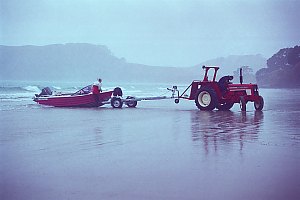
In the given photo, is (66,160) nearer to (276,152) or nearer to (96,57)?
(276,152)

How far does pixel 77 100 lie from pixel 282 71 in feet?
33.9

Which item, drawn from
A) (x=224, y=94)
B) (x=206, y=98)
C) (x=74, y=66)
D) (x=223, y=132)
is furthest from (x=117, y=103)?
(x=74, y=66)

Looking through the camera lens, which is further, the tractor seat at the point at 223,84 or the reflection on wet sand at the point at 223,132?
the tractor seat at the point at 223,84

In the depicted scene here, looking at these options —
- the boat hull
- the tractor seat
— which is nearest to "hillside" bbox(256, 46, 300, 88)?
the tractor seat

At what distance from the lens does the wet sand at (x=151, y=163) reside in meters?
3.41

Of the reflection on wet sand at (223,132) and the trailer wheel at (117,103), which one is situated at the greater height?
Result: the trailer wheel at (117,103)

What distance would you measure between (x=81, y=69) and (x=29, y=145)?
27.9m

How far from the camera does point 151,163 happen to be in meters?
4.41

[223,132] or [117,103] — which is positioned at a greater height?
[117,103]

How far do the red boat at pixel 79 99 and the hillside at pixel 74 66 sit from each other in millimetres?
8798

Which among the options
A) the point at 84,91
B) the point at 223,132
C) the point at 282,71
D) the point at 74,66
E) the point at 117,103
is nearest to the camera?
the point at 223,132

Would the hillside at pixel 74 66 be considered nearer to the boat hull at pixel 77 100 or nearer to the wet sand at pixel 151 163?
the boat hull at pixel 77 100

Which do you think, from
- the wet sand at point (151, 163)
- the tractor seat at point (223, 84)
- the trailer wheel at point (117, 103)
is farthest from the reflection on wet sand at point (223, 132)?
the trailer wheel at point (117, 103)

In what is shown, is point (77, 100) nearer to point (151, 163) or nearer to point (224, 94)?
point (224, 94)
